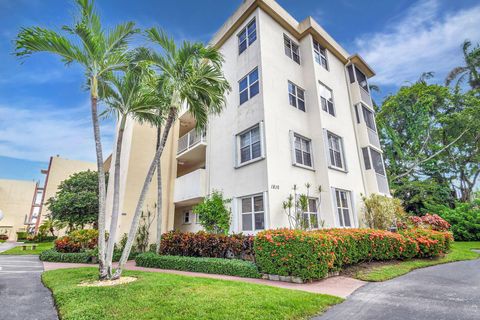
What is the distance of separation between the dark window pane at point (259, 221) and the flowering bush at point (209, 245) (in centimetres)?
95

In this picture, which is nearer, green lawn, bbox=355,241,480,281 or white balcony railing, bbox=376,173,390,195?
green lawn, bbox=355,241,480,281

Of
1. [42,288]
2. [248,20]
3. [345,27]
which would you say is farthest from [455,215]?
[42,288]

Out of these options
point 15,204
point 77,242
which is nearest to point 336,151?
point 77,242

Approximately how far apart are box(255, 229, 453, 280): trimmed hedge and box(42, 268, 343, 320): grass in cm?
166

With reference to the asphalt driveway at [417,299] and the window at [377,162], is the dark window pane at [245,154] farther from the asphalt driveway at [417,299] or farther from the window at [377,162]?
the window at [377,162]

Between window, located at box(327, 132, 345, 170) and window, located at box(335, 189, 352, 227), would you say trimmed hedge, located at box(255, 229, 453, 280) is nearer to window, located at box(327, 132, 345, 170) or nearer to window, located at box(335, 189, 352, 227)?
window, located at box(335, 189, 352, 227)

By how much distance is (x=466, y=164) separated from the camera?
85.7ft

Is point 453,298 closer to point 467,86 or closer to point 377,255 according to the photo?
point 377,255

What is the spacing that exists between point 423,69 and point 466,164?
11609mm

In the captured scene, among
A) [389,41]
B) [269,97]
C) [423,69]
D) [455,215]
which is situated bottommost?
[455,215]

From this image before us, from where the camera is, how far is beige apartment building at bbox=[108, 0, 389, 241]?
1171 centimetres

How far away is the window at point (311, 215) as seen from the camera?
1128 centimetres

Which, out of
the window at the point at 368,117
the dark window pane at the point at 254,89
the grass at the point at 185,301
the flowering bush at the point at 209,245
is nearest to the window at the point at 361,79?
the window at the point at 368,117

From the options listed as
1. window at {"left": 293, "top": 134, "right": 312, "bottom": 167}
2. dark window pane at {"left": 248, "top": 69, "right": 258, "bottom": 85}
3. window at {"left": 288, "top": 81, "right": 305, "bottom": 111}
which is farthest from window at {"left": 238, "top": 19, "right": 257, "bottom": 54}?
window at {"left": 293, "top": 134, "right": 312, "bottom": 167}
